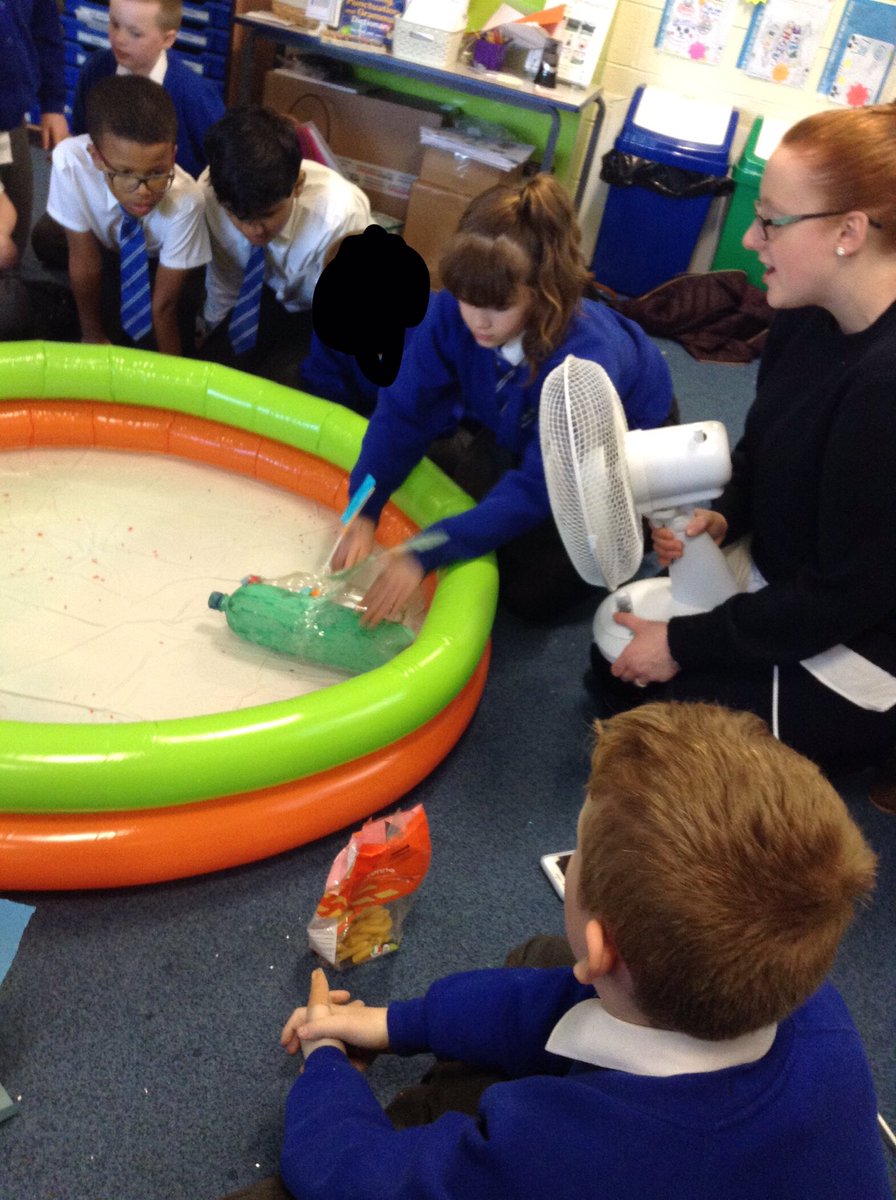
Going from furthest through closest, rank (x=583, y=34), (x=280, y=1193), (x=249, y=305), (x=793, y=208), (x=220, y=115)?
(x=583, y=34)
(x=220, y=115)
(x=249, y=305)
(x=793, y=208)
(x=280, y=1193)

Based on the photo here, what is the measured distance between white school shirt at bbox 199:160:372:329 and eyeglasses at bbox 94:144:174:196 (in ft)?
0.54

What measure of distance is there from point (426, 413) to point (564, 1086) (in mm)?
1668

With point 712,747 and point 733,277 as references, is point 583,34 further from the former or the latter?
point 712,747

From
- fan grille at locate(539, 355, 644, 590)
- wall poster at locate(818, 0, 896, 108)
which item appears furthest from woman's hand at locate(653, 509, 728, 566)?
wall poster at locate(818, 0, 896, 108)

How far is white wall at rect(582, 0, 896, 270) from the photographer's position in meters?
4.04

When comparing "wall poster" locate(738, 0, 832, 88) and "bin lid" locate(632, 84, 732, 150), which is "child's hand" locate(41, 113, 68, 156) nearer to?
"bin lid" locate(632, 84, 732, 150)

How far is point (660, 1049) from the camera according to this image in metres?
0.84

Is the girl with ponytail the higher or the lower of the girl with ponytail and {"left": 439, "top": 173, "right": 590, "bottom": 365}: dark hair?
Result: the lower

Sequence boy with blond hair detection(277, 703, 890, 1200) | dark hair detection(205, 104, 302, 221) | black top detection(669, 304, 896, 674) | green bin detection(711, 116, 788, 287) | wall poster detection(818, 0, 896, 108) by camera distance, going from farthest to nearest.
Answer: green bin detection(711, 116, 788, 287) → wall poster detection(818, 0, 896, 108) → dark hair detection(205, 104, 302, 221) → black top detection(669, 304, 896, 674) → boy with blond hair detection(277, 703, 890, 1200)

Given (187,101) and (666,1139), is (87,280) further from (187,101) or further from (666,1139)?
(666,1139)

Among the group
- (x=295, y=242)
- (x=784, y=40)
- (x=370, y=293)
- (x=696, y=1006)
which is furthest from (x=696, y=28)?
(x=696, y=1006)

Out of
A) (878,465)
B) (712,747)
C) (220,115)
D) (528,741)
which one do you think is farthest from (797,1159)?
(220,115)

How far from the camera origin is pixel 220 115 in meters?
3.01

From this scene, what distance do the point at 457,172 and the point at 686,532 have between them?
2.54 metres
